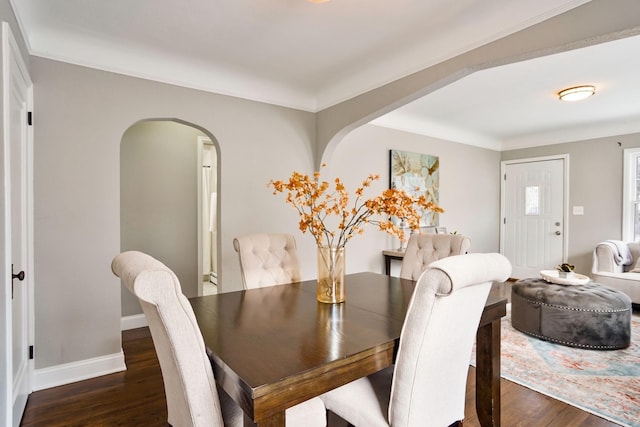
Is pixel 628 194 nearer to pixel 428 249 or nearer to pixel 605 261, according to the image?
pixel 605 261

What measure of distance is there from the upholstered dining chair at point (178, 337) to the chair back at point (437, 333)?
0.43 meters

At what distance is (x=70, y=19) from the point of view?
2.27 metres

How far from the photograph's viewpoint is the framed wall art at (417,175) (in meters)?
4.66

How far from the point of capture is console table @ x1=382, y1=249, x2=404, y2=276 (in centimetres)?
429

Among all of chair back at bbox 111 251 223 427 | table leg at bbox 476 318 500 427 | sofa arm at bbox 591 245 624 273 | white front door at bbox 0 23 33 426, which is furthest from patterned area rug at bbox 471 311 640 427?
white front door at bbox 0 23 33 426

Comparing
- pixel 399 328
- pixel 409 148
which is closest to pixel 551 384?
pixel 399 328

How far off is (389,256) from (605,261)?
2721mm

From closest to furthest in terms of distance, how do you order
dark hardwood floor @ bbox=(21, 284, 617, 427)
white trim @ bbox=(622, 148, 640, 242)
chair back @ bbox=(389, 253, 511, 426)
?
1. chair back @ bbox=(389, 253, 511, 426)
2. dark hardwood floor @ bbox=(21, 284, 617, 427)
3. white trim @ bbox=(622, 148, 640, 242)

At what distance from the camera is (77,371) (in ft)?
8.25

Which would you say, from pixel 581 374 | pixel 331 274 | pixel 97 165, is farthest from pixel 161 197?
pixel 581 374

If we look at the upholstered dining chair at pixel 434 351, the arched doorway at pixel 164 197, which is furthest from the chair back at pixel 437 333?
the arched doorway at pixel 164 197

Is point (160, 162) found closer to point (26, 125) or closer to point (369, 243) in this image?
point (26, 125)

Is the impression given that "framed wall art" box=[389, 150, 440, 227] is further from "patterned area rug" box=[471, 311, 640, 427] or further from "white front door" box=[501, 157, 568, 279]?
"patterned area rug" box=[471, 311, 640, 427]

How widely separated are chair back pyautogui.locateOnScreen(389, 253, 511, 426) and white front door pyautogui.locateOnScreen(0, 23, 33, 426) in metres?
1.75
